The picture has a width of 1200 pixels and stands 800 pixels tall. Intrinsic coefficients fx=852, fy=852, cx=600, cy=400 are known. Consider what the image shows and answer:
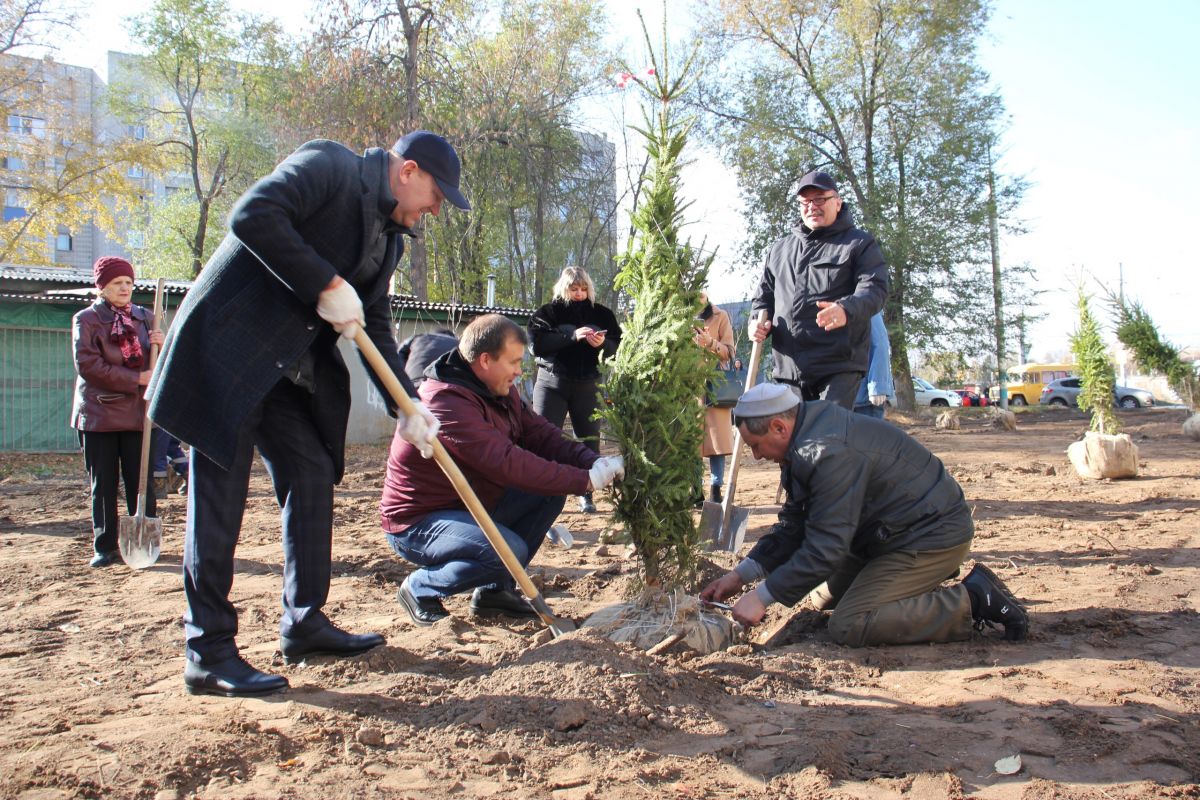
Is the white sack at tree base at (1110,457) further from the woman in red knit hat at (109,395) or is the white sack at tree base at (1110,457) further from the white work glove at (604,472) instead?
the woman in red knit hat at (109,395)

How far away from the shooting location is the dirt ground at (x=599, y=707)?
2.38 m

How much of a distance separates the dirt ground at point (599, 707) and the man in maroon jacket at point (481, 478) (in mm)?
232

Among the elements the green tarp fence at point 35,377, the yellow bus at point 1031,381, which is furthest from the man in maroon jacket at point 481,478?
the yellow bus at point 1031,381

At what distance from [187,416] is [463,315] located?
15224mm

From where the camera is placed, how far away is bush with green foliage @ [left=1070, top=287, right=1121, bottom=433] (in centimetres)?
1048

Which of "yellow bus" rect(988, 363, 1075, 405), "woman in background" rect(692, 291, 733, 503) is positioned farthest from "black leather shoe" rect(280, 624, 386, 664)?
"yellow bus" rect(988, 363, 1075, 405)

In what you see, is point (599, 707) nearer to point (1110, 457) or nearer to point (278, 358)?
point (278, 358)

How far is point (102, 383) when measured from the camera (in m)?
5.61

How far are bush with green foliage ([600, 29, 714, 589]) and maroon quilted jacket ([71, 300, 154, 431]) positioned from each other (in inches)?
141

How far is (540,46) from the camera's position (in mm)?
24094

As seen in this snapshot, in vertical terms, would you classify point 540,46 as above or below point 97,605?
above

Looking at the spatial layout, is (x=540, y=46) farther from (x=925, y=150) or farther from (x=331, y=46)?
(x=925, y=150)

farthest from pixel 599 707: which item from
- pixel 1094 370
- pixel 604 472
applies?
pixel 1094 370

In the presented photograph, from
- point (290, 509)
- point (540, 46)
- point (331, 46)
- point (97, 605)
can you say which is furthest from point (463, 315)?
point (290, 509)
